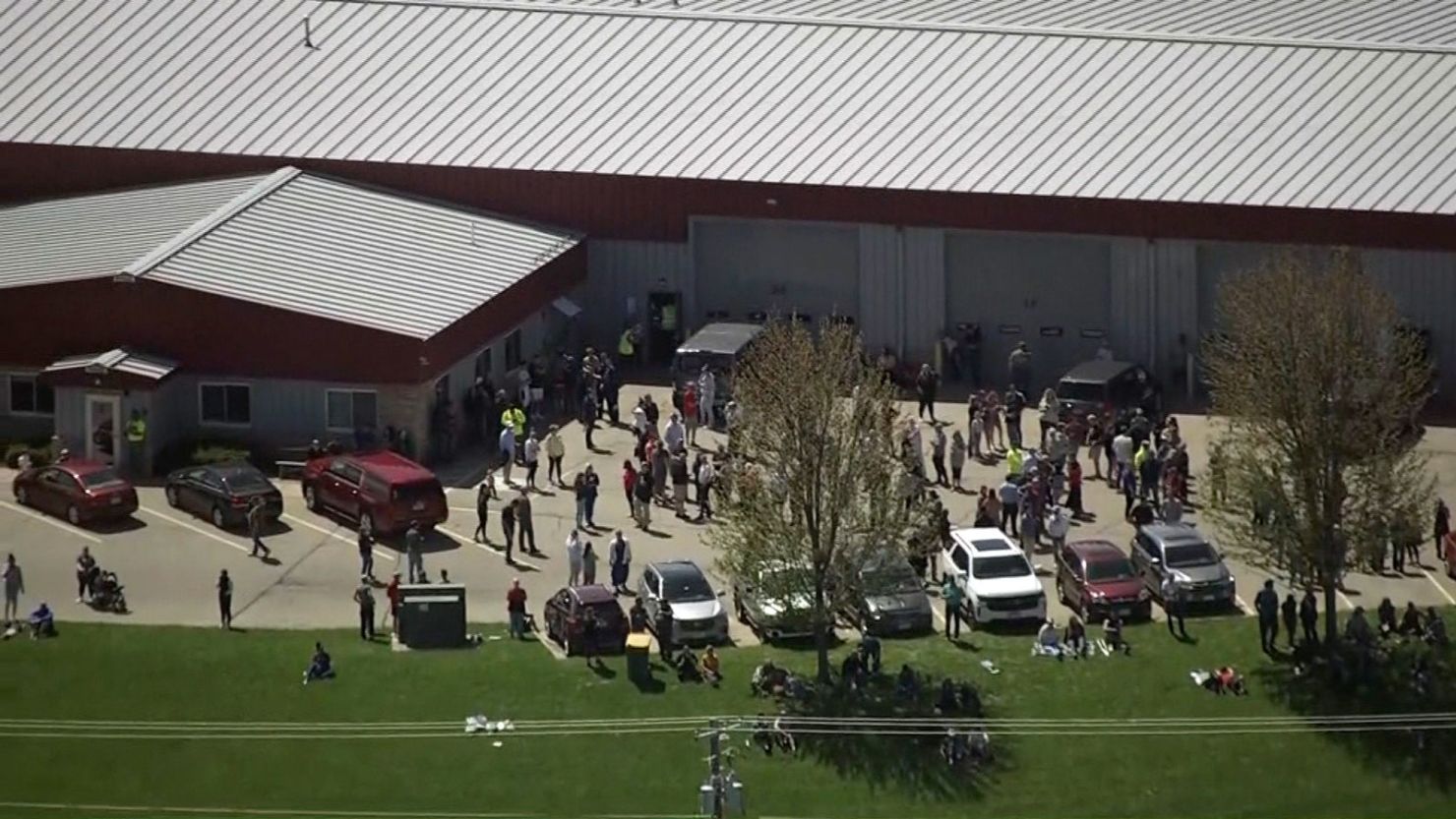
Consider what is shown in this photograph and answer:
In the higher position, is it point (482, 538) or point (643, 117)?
point (643, 117)

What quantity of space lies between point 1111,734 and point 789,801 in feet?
20.0

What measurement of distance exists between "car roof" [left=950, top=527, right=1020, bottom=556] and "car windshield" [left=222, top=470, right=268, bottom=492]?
45.3 feet

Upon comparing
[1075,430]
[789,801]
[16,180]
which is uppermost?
[16,180]

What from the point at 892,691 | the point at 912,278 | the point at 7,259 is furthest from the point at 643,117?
the point at 892,691

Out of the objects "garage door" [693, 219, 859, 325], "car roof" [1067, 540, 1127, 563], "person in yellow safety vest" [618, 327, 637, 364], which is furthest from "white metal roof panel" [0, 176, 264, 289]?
"car roof" [1067, 540, 1127, 563]

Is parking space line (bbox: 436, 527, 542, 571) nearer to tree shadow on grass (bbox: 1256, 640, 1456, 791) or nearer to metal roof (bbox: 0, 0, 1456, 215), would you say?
tree shadow on grass (bbox: 1256, 640, 1456, 791)

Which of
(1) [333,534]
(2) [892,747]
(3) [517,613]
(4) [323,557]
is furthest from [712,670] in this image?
(1) [333,534]

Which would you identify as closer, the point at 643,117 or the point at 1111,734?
the point at 1111,734

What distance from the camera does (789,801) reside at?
64188mm

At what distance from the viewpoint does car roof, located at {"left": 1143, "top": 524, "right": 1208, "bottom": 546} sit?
72.2 m

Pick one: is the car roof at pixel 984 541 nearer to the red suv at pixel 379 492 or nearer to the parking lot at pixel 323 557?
the parking lot at pixel 323 557

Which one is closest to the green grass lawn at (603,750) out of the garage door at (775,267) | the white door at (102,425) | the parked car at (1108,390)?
the white door at (102,425)

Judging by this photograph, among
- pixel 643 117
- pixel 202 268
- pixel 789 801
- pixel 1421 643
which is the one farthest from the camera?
pixel 643 117

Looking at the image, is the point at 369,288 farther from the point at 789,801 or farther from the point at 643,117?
the point at 789,801
